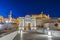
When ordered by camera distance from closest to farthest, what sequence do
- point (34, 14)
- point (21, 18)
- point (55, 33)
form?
point (55, 33), point (21, 18), point (34, 14)

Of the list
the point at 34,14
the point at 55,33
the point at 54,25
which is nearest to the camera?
the point at 55,33

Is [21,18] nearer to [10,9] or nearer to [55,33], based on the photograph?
[10,9]

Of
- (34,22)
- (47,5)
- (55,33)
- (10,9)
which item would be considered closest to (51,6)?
(47,5)

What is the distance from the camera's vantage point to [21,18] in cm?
2416

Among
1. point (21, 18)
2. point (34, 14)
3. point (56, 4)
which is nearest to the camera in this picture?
point (56, 4)

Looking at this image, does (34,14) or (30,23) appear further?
(34,14)

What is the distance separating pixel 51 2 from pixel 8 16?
30.3 feet

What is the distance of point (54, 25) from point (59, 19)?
6.21 meters

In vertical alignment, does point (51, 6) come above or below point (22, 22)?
above

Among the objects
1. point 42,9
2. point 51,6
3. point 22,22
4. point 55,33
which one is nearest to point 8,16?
point 22,22

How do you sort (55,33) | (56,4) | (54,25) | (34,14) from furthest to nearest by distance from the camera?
(34,14)
(56,4)
(54,25)
(55,33)

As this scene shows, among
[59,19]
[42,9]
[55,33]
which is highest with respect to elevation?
[42,9]

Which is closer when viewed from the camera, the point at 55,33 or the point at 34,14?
the point at 55,33

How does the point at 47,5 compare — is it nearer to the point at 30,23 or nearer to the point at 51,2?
the point at 51,2
